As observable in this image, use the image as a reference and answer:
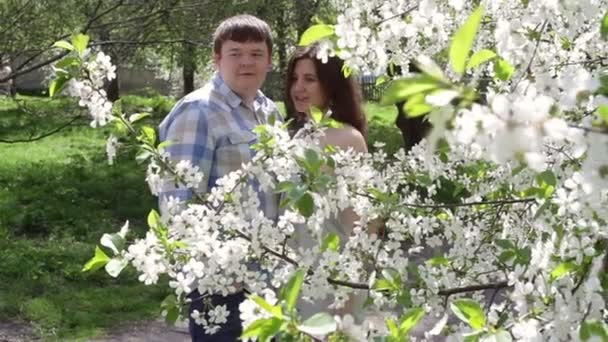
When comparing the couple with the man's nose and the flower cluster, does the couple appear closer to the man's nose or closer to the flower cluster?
the man's nose

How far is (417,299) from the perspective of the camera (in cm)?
192

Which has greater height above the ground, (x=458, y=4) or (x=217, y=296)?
(x=458, y=4)

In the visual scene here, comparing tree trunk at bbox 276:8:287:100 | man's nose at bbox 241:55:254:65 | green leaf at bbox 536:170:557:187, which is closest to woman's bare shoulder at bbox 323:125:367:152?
man's nose at bbox 241:55:254:65

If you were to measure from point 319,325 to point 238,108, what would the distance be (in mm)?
1607

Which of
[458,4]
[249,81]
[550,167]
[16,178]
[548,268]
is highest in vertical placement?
[458,4]

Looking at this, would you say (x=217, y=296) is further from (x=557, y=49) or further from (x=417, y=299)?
(x=557, y=49)

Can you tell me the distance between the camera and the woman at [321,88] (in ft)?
9.25

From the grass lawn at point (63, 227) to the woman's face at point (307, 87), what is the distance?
3.42ft

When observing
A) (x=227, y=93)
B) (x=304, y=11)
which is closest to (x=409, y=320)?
(x=227, y=93)

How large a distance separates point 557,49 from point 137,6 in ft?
14.9

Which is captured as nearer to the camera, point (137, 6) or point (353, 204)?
point (353, 204)

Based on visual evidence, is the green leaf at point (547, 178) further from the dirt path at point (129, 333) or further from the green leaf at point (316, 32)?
the dirt path at point (129, 333)

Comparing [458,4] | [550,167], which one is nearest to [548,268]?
[550,167]

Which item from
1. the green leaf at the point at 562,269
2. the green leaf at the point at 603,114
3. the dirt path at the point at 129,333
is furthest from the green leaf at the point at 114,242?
the dirt path at the point at 129,333
